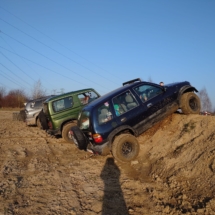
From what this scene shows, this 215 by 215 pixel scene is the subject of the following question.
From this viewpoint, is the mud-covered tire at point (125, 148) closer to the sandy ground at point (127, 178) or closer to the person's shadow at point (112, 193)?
the sandy ground at point (127, 178)

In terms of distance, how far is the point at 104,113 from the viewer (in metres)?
6.25

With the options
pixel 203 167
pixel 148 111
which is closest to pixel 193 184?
pixel 203 167

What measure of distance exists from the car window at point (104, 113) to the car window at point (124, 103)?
0.68 ft

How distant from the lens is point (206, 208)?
3.54 metres

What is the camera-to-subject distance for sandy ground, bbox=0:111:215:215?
3.91m

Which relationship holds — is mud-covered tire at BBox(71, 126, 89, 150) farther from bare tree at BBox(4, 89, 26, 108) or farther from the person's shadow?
bare tree at BBox(4, 89, 26, 108)

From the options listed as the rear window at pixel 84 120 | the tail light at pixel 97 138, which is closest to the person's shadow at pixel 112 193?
the tail light at pixel 97 138

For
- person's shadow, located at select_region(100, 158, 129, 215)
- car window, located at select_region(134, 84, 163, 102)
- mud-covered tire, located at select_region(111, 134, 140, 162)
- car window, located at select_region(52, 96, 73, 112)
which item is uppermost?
car window, located at select_region(52, 96, 73, 112)

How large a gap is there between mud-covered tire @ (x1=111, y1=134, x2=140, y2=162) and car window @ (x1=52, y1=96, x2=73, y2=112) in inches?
162

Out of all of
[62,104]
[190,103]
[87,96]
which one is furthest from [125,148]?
[87,96]

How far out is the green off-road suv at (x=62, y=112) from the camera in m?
9.25

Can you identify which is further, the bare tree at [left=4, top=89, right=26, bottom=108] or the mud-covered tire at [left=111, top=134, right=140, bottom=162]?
the bare tree at [left=4, top=89, right=26, bottom=108]

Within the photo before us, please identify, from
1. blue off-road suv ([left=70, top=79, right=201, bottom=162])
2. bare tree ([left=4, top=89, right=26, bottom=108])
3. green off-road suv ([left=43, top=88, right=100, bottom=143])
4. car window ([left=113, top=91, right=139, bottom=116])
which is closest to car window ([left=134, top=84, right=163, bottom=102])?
blue off-road suv ([left=70, top=79, right=201, bottom=162])

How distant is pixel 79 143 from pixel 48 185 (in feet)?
5.85
